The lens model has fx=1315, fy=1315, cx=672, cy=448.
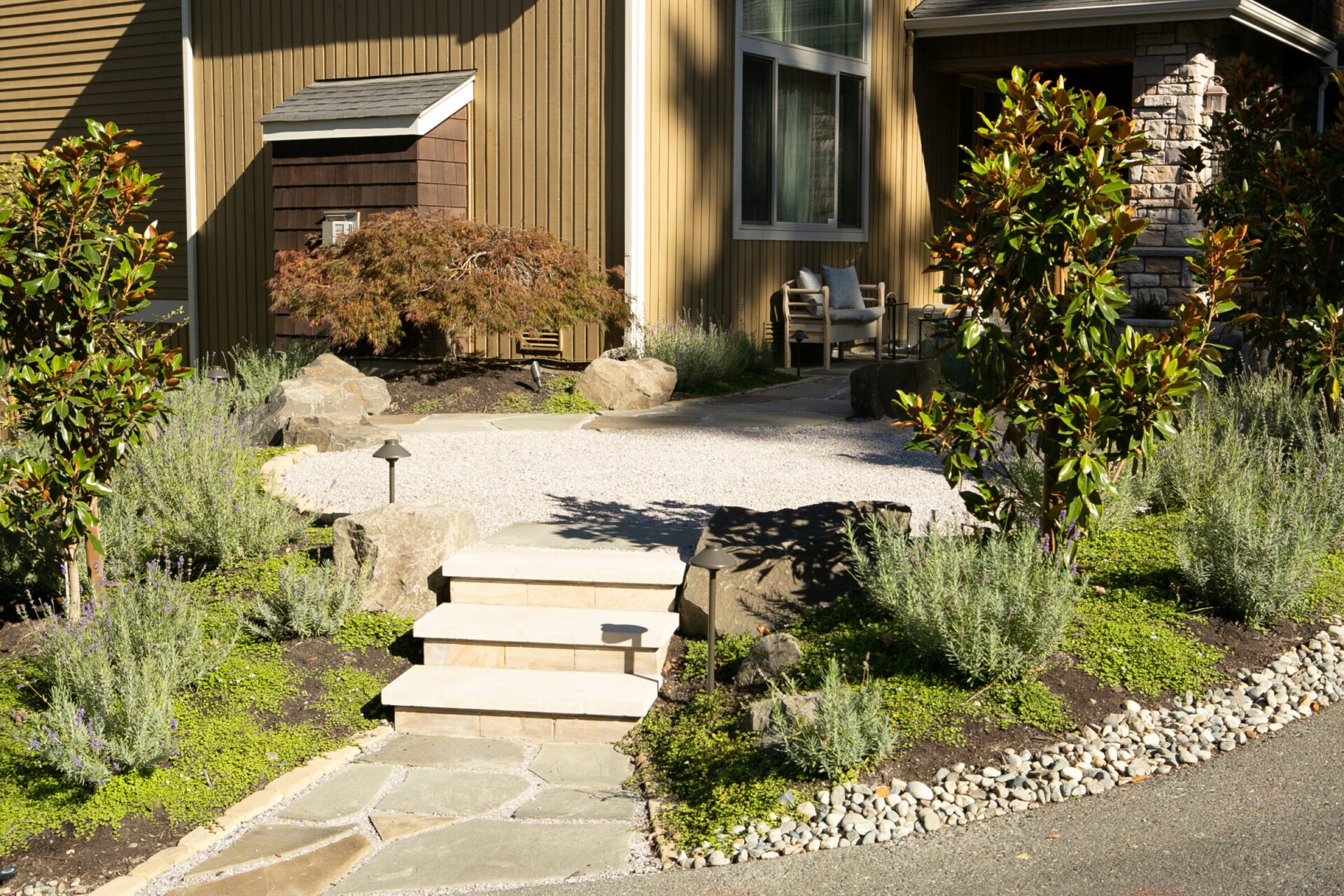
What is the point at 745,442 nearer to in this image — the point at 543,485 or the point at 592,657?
the point at 543,485

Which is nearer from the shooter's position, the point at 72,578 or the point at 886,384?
the point at 72,578

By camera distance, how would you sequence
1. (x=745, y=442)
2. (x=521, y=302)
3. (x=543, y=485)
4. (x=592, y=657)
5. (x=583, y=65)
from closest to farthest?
(x=592, y=657), (x=543, y=485), (x=745, y=442), (x=521, y=302), (x=583, y=65)

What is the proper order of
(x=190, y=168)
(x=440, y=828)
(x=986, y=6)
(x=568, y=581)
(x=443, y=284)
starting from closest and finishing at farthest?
(x=440, y=828)
(x=568, y=581)
(x=443, y=284)
(x=190, y=168)
(x=986, y=6)

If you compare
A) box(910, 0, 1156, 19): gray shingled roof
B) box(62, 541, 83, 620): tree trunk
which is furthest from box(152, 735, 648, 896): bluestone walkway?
box(910, 0, 1156, 19): gray shingled roof

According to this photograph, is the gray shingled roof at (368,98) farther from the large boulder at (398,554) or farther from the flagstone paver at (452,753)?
the flagstone paver at (452,753)

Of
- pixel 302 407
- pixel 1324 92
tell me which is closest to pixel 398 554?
→ pixel 302 407

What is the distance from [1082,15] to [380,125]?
638 centimetres

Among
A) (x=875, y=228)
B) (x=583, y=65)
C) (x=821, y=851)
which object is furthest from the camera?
(x=875, y=228)

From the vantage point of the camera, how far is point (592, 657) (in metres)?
4.69

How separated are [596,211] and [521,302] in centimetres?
136

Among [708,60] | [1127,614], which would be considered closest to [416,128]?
[708,60]

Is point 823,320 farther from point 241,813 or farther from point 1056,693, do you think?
point 241,813

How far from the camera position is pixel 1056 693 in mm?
3988

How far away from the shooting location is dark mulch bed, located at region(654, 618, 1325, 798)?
3.72 m
